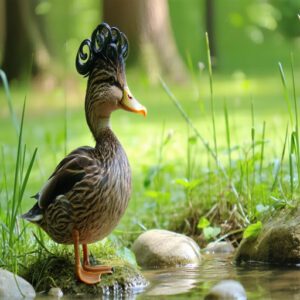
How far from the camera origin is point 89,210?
4547mm

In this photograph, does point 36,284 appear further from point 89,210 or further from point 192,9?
point 192,9

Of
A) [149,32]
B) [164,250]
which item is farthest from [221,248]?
[149,32]

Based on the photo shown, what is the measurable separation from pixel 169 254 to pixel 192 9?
77.2ft

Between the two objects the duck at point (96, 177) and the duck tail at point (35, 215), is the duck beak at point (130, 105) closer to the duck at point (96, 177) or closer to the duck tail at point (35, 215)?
the duck at point (96, 177)

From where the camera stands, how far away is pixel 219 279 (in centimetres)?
497

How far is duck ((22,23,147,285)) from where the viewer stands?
179 inches

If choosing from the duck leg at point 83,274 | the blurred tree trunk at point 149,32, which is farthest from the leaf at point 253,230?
the blurred tree trunk at point 149,32

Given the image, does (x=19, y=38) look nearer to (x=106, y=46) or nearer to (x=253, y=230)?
(x=253, y=230)

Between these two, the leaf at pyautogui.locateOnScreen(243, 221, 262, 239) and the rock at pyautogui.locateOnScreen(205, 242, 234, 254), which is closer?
the leaf at pyautogui.locateOnScreen(243, 221, 262, 239)

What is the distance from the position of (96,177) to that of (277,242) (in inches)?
50.6

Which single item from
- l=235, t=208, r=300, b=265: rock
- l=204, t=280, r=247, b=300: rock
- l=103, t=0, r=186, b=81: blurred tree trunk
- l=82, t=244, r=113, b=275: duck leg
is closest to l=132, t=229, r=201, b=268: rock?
l=235, t=208, r=300, b=265: rock

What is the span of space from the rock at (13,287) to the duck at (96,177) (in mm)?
267

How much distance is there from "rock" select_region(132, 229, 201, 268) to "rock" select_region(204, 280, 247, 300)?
1058 mm

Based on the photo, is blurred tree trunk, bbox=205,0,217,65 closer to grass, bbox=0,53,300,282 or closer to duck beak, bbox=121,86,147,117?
grass, bbox=0,53,300,282
